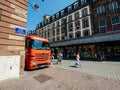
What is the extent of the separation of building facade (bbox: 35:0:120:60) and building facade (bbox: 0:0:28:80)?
15.4 metres

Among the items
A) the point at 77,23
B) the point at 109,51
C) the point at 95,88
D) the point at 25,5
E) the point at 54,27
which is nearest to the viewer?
the point at 95,88

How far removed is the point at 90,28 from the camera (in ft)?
81.5

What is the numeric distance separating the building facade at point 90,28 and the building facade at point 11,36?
1544 cm

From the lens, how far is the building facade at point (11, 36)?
5848mm

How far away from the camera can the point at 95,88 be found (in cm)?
522

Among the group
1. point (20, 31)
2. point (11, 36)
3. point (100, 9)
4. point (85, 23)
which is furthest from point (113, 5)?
point (11, 36)

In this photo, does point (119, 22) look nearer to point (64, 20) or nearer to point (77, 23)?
point (77, 23)

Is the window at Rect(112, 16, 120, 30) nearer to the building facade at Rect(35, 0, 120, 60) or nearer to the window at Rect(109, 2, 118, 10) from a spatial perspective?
the building facade at Rect(35, 0, 120, 60)

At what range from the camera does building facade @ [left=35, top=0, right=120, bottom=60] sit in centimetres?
1933

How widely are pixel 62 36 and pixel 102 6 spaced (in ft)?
47.9

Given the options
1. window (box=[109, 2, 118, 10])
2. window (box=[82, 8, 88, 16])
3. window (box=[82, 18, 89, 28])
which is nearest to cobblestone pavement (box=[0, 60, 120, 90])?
window (box=[109, 2, 118, 10])

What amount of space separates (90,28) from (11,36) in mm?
21473

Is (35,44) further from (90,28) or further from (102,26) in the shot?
(90,28)

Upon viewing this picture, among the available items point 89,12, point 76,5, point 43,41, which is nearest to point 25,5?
point 43,41
